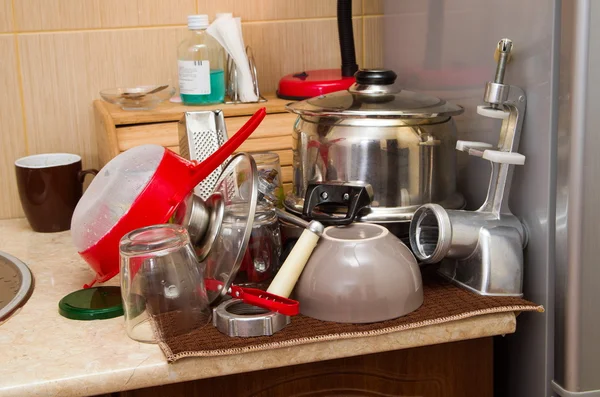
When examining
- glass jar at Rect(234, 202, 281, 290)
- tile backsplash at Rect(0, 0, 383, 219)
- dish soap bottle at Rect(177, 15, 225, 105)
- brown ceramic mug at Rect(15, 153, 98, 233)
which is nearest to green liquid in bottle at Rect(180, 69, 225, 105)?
dish soap bottle at Rect(177, 15, 225, 105)

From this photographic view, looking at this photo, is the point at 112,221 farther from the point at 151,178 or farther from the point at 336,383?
the point at 336,383

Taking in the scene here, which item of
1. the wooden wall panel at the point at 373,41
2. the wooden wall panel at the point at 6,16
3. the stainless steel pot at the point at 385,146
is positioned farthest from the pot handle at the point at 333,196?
the wooden wall panel at the point at 6,16

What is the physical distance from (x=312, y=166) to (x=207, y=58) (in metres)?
0.48

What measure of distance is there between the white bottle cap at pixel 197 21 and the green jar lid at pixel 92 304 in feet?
1.94

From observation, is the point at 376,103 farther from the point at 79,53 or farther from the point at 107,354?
the point at 79,53

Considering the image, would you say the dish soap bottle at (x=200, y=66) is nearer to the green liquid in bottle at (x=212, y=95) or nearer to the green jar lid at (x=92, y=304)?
Answer: the green liquid in bottle at (x=212, y=95)

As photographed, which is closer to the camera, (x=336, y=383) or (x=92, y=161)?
(x=336, y=383)

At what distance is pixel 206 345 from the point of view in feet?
3.08

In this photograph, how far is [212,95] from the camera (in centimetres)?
152

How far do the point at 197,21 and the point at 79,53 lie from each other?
0.25 metres

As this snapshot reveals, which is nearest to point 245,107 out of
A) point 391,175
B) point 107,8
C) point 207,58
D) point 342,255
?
point 207,58

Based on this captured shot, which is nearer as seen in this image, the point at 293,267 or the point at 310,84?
the point at 293,267

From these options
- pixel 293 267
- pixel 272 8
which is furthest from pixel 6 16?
pixel 293 267

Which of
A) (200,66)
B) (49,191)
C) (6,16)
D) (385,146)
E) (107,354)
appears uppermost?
(6,16)
